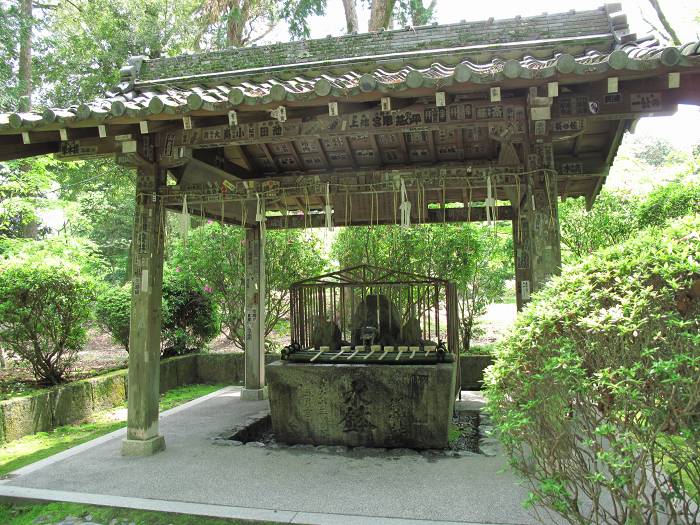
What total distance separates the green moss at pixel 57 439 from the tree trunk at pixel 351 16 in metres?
11.6

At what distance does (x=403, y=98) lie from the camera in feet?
15.2

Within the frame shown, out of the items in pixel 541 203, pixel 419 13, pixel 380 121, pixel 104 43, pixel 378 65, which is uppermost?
pixel 419 13

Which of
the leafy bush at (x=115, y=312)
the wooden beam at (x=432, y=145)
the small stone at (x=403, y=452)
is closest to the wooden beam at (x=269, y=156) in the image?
the wooden beam at (x=432, y=145)

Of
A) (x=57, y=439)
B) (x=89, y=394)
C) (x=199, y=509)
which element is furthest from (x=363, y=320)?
(x=89, y=394)

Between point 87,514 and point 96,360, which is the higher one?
point 96,360

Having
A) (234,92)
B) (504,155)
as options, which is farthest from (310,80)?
(504,155)

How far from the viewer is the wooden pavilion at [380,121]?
433cm

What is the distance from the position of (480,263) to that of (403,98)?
6774mm

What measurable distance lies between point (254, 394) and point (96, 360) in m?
5.24

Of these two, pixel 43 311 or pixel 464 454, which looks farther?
pixel 43 311

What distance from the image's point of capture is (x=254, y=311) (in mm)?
8430

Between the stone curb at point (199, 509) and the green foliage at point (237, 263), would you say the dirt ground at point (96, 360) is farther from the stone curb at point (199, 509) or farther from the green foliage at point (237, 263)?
the stone curb at point (199, 509)

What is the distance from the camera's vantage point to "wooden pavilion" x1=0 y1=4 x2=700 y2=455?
14.2 feet

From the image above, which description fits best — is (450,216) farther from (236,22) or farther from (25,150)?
(236,22)
